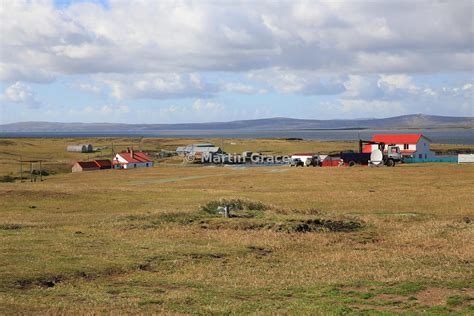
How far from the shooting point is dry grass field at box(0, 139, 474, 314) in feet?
57.7

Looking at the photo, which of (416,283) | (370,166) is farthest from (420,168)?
(416,283)

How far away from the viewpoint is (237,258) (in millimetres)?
25766

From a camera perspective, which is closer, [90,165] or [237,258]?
[237,258]

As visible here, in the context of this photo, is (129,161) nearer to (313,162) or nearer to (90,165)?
(90,165)

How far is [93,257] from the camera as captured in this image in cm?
2475

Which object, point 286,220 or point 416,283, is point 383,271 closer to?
point 416,283

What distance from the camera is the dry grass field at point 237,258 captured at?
17578mm

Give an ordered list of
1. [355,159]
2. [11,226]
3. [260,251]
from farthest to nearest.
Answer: [355,159] → [11,226] → [260,251]

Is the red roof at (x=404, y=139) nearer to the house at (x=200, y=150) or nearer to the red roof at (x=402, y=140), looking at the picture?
the red roof at (x=402, y=140)

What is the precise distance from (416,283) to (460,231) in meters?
14.3

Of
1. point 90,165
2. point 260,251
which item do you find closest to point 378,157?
point 90,165

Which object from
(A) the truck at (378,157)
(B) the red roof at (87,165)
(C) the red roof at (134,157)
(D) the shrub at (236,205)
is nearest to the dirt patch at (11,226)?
(D) the shrub at (236,205)

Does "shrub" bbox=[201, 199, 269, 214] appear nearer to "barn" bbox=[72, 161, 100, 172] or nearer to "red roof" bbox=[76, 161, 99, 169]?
"barn" bbox=[72, 161, 100, 172]

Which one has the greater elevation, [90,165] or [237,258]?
[237,258]
